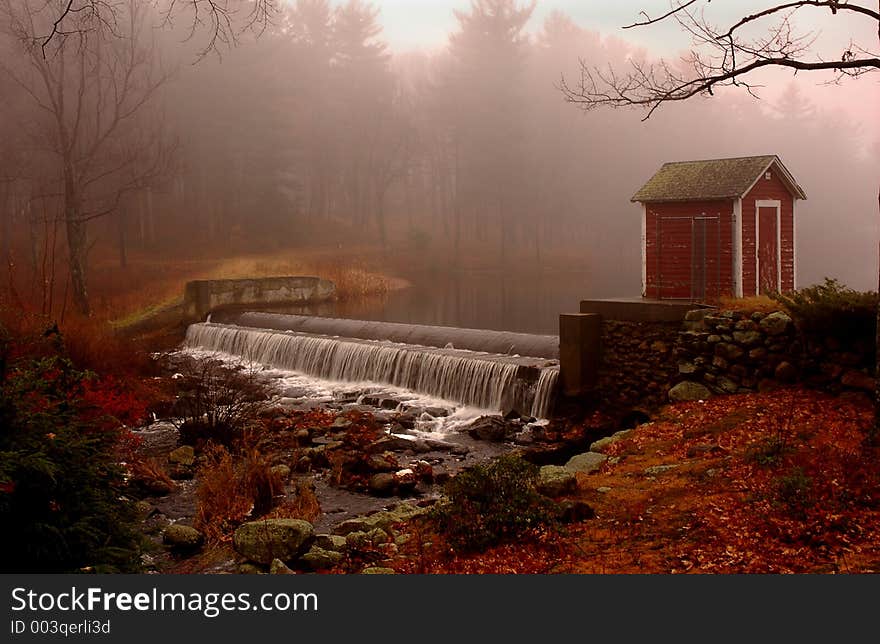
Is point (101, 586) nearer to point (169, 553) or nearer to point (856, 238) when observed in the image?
point (169, 553)

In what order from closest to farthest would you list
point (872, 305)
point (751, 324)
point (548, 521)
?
point (548, 521)
point (872, 305)
point (751, 324)

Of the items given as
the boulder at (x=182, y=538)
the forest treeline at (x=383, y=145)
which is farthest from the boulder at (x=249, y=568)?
the forest treeline at (x=383, y=145)

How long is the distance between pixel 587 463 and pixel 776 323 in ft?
14.2

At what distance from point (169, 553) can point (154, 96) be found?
47392mm

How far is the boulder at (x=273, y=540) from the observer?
7.88 metres

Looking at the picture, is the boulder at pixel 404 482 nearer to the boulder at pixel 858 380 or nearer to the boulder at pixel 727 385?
the boulder at pixel 727 385

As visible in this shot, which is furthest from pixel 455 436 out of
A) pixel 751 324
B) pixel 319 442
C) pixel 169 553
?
pixel 169 553

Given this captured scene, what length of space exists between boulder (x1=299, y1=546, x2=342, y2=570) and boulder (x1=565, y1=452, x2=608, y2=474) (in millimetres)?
3990

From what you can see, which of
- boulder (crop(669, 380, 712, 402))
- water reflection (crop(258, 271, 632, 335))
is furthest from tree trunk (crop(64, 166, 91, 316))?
boulder (crop(669, 380, 712, 402))

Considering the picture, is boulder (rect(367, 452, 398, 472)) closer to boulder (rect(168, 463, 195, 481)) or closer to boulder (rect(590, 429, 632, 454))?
boulder (rect(168, 463, 195, 481))

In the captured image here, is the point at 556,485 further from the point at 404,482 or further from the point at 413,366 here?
the point at 413,366

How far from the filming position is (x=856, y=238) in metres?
68.9

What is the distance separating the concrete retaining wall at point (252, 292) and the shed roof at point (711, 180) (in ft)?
57.8

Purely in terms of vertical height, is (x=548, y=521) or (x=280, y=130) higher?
(x=280, y=130)
